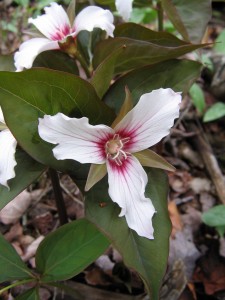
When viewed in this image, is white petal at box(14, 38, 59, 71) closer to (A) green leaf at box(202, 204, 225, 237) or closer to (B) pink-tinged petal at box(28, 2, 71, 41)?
(B) pink-tinged petal at box(28, 2, 71, 41)

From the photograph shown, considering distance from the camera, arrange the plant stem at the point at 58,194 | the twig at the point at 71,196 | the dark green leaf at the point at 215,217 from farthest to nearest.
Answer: the twig at the point at 71,196, the dark green leaf at the point at 215,217, the plant stem at the point at 58,194

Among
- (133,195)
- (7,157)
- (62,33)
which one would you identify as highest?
(62,33)

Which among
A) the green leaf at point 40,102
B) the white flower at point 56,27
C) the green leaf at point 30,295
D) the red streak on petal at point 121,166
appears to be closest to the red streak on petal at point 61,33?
the white flower at point 56,27

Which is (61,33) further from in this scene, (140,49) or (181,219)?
(181,219)

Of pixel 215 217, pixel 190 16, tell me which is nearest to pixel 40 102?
pixel 190 16

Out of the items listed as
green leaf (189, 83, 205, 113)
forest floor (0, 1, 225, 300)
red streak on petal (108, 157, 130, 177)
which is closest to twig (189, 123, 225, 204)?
forest floor (0, 1, 225, 300)

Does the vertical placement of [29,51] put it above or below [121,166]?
above

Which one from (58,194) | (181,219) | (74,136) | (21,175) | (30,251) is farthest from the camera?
(181,219)

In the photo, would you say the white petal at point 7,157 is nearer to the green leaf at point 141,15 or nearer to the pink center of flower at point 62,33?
the pink center of flower at point 62,33
